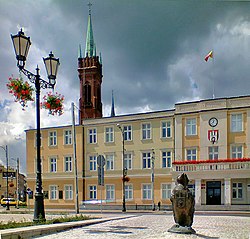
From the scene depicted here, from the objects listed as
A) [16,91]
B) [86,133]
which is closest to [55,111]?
[16,91]

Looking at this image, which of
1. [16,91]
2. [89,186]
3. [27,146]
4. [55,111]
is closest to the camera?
[16,91]

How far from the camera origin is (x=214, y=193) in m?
37.3

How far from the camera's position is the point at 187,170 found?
37.1 m

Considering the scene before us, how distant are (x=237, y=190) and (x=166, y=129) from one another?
29.9ft

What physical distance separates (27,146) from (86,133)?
816cm

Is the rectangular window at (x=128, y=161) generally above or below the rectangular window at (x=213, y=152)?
below

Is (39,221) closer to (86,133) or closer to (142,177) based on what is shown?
(142,177)

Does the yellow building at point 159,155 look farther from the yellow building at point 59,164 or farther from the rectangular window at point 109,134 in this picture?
the rectangular window at point 109,134

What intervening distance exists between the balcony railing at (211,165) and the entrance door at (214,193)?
1984 mm

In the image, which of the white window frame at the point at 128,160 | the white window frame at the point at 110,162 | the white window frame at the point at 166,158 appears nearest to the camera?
the white window frame at the point at 166,158

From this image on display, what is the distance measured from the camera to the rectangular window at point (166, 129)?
40.9 metres

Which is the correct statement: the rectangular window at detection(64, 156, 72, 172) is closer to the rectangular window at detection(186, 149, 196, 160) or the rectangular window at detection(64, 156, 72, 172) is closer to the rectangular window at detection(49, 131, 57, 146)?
the rectangular window at detection(49, 131, 57, 146)

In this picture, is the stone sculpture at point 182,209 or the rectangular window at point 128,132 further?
the rectangular window at point 128,132

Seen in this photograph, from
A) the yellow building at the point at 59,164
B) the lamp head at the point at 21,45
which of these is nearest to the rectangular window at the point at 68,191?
the yellow building at the point at 59,164
